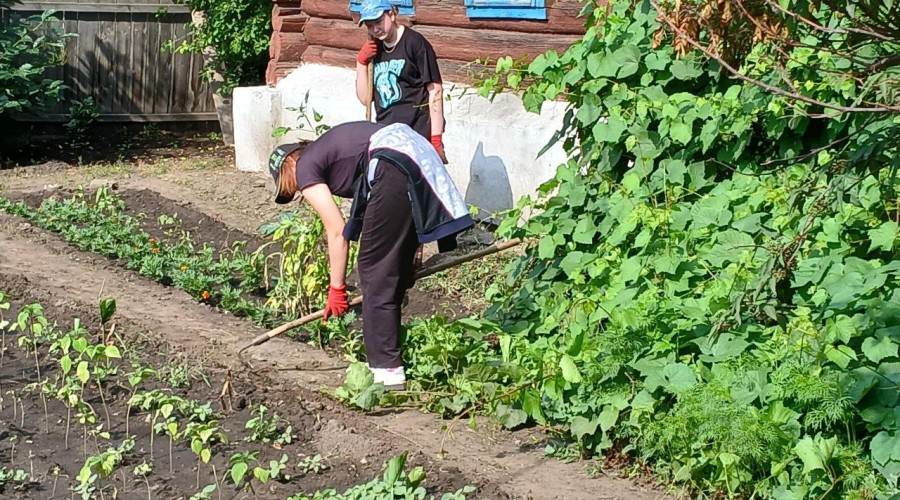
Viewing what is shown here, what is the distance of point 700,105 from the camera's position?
5.15 metres

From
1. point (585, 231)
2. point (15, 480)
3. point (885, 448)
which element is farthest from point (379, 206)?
point (885, 448)

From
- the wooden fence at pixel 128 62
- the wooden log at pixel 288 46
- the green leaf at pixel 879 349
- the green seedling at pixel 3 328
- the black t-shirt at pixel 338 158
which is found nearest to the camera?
the green leaf at pixel 879 349

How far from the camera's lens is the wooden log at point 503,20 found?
7871 mm

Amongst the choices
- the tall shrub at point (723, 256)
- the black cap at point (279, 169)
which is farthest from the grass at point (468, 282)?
the black cap at point (279, 169)

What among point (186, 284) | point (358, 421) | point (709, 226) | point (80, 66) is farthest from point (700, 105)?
point (80, 66)

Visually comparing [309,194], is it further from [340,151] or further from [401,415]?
[401,415]

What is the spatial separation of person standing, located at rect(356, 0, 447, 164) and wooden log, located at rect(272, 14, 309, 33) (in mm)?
3592

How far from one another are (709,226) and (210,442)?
7.29ft

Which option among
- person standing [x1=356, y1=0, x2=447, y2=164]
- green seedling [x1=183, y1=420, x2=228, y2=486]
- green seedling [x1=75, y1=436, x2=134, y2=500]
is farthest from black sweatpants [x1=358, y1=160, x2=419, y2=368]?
person standing [x1=356, y1=0, x2=447, y2=164]

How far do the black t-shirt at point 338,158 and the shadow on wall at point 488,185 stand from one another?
114 inches

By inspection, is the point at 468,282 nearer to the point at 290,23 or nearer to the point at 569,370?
the point at 569,370

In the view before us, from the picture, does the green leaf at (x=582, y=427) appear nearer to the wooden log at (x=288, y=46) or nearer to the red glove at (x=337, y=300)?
the red glove at (x=337, y=300)

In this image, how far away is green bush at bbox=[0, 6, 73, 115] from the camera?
11195 mm

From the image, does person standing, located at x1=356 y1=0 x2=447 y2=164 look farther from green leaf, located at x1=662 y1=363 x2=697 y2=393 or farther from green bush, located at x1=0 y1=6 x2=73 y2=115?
green bush, located at x1=0 y1=6 x2=73 y2=115
